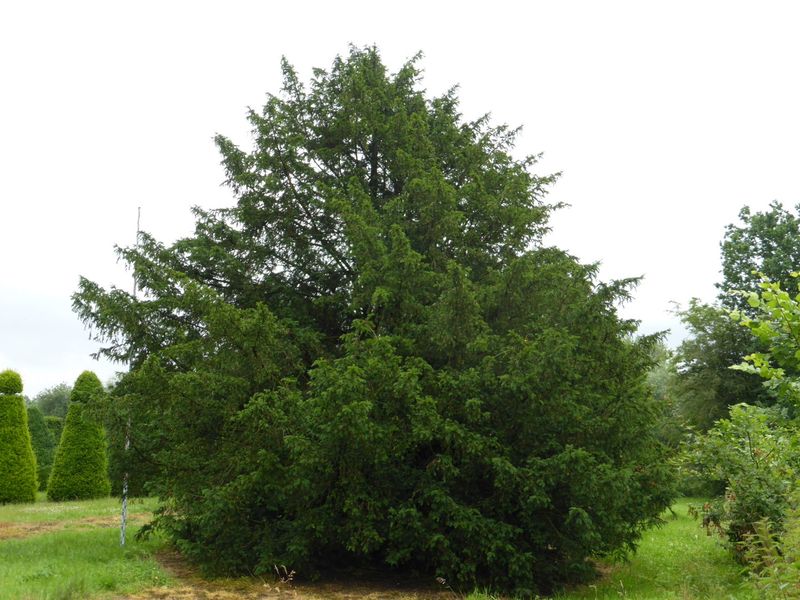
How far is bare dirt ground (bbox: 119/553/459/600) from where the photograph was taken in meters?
7.11

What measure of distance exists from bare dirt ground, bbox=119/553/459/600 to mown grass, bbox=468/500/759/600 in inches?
51.2

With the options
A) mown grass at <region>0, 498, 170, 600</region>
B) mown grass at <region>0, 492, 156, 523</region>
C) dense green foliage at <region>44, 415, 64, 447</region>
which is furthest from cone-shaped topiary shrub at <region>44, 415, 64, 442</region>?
mown grass at <region>0, 498, 170, 600</region>

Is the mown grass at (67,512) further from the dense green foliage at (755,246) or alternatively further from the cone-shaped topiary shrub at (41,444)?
the dense green foliage at (755,246)

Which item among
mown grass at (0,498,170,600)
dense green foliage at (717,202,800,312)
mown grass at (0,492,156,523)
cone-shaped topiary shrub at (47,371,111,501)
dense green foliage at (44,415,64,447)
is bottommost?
mown grass at (0,492,156,523)

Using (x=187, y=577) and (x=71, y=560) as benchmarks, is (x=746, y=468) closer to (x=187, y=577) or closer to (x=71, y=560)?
(x=187, y=577)

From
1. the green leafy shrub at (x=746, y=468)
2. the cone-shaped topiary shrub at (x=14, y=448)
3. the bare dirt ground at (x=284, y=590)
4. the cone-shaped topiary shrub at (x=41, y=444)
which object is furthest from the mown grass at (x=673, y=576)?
the cone-shaped topiary shrub at (x=41, y=444)

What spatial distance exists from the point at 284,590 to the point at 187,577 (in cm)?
146

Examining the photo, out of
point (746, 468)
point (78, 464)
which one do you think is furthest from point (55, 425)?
point (746, 468)

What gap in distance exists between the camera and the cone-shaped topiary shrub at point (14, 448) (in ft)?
65.4

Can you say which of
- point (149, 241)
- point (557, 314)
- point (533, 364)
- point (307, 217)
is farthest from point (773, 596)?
point (149, 241)

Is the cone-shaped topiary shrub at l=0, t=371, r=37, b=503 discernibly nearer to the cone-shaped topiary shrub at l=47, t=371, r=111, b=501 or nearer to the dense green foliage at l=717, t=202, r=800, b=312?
the cone-shaped topiary shrub at l=47, t=371, r=111, b=501

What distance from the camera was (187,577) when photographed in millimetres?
8164

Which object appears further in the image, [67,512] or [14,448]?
[14,448]

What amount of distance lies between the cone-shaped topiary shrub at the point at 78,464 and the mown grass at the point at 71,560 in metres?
5.64
